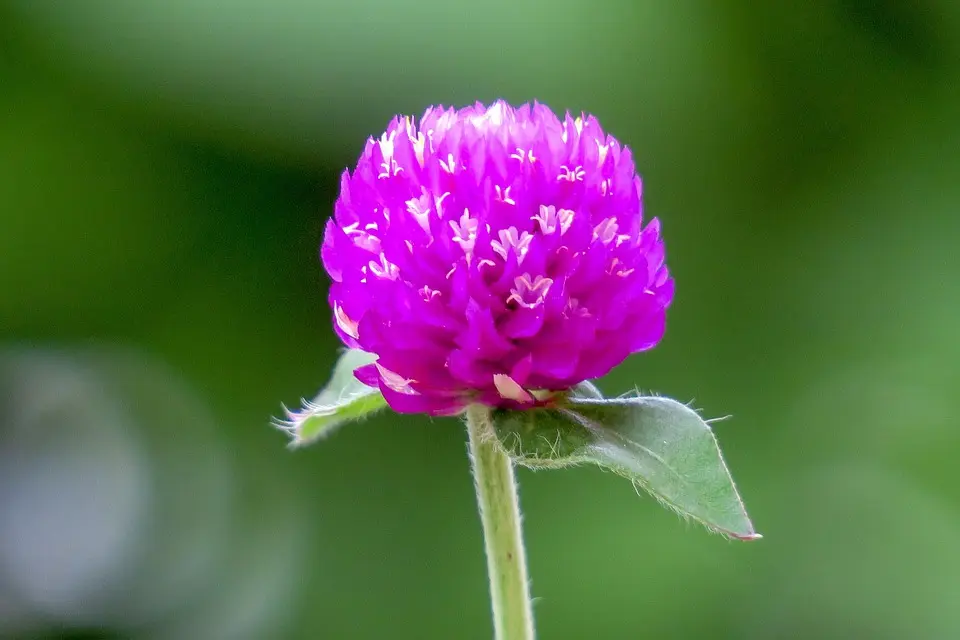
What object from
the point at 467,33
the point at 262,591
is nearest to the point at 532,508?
the point at 262,591

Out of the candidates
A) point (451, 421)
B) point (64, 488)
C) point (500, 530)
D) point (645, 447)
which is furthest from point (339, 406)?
point (64, 488)

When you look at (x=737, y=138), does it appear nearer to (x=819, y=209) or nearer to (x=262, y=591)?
(x=819, y=209)

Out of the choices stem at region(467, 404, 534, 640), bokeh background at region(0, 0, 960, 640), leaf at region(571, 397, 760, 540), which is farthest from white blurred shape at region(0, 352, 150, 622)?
leaf at region(571, 397, 760, 540)

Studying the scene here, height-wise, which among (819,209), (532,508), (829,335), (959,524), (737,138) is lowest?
(959,524)

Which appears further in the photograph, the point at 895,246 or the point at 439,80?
the point at 895,246

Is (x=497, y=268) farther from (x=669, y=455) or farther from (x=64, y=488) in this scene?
(x=64, y=488)

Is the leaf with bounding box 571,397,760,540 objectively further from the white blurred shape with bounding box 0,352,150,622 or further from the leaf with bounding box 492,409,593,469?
the white blurred shape with bounding box 0,352,150,622

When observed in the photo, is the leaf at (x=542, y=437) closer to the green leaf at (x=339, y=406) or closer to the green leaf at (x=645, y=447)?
the green leaf at (x=645, y=447)
